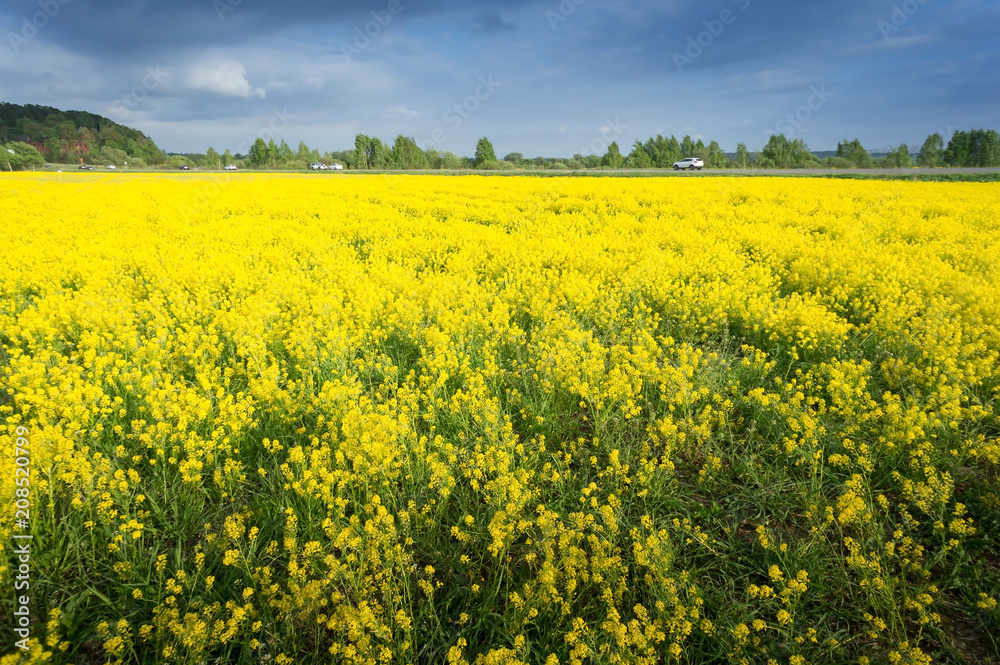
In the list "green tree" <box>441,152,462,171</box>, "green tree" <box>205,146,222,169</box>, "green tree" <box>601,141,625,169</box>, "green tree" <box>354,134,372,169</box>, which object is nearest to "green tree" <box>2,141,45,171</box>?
"green tree" <box>205,146,222,169</box>

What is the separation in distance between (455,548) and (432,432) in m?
1.14

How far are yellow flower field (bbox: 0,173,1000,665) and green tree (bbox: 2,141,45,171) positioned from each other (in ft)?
265

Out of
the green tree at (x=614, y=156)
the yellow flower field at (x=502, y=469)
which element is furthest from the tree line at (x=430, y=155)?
the yellow flower field at (x=502, y=469)

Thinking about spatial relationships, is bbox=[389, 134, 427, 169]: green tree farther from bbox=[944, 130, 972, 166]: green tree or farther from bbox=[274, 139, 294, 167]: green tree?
bbox=[944, 130, 972, 166]: green tree

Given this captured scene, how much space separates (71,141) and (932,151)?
474 ft

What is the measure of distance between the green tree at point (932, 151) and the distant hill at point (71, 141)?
118341 millimetres

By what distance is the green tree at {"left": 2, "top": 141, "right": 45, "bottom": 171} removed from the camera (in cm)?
5934

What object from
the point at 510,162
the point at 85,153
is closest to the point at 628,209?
the point at 510,162

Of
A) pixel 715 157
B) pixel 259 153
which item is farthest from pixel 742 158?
pixel 259 153

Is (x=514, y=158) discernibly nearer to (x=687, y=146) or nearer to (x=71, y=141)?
(x=687, y=146)

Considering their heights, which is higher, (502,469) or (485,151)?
(485,151)

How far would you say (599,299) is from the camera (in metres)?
6.42

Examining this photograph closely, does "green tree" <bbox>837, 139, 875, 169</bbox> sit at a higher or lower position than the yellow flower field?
higher

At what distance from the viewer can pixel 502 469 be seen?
298 cm
